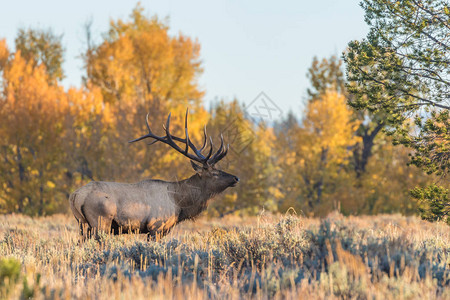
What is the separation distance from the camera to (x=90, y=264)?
20.9 feet

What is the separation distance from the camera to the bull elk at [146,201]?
27.5 feet

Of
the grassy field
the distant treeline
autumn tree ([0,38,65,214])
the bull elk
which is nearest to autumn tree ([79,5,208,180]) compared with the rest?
the distant treeline

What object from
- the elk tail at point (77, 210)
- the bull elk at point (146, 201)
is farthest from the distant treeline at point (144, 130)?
the elk tail at point (77, 210)

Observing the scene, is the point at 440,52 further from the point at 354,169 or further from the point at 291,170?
the point at 354,169

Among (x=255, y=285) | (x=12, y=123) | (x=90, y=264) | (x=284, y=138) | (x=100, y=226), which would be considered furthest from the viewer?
(x=284, y=138)

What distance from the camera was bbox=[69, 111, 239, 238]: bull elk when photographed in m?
8.38

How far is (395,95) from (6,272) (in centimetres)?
767

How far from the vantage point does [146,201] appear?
29.1ft

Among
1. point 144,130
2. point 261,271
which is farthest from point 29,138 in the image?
point 261,271

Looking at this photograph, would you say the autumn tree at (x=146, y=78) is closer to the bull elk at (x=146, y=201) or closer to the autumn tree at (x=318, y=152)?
the autumn tree at (x=318, y=152)

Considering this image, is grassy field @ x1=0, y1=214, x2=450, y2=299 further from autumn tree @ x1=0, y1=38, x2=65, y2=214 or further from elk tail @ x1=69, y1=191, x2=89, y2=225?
autumn tree @ x1=0, y1=38, x2=65, y2=214

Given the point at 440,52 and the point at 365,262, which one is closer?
the point at 365,262

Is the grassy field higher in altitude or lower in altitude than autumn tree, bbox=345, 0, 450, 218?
lower

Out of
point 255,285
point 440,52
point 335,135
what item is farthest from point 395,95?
point 335,135
